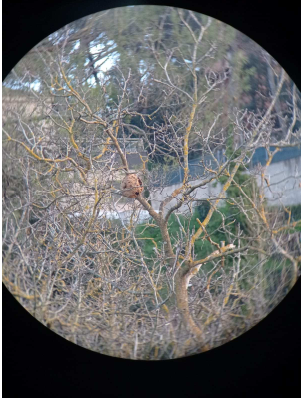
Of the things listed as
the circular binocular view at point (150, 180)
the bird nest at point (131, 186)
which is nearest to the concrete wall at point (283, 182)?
the circular binocular view at point (150, 180)

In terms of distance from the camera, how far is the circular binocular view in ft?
7.38

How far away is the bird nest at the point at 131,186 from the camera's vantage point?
2.23 metres

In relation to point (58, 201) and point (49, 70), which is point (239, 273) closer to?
point (58, 201)

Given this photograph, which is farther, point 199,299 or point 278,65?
point 278,65

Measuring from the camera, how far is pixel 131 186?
2.23 metres

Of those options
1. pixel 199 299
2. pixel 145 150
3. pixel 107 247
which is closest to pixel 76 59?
pixel 145 150

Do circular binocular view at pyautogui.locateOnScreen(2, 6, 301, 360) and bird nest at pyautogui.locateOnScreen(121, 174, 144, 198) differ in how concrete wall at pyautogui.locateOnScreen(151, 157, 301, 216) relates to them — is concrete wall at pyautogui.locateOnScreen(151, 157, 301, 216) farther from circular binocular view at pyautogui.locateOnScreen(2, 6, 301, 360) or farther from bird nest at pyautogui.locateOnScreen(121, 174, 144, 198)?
bird nest at pyautogui.locateOnScreen(121, 174, 144, 198)

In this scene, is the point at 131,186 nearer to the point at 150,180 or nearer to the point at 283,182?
the point at 150,180

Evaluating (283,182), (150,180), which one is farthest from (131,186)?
(283,182)

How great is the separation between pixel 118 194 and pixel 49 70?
659 mm

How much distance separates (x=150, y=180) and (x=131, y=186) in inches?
3.5

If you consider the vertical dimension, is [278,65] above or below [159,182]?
above

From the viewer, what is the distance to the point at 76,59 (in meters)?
2.32

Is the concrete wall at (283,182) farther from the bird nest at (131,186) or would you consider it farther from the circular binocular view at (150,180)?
the bird nest at (131,186)
